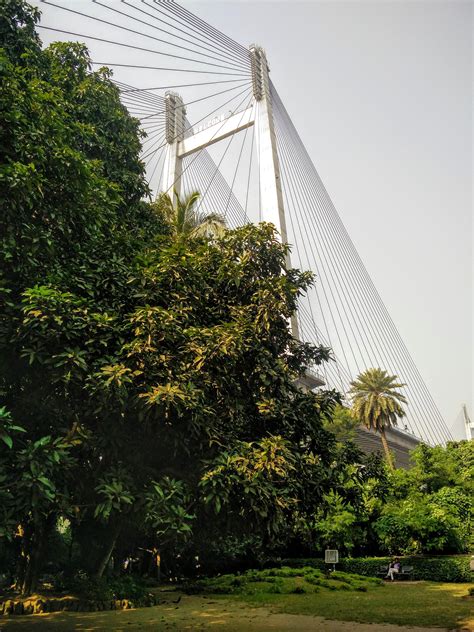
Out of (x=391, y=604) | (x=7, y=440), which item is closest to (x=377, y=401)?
(x=391, y=604)

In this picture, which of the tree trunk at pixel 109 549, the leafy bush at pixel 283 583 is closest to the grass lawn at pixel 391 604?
the leafy bush at pixel 283 583

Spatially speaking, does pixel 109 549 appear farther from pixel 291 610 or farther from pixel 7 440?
pixel 7 440

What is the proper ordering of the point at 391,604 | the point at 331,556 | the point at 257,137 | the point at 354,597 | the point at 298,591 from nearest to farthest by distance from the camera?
1. the point at 391,604
2. the point at 354,597
3. the point at 298,591
4. the point at 331,556
5. the point at 257,137

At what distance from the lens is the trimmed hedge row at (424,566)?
936 inches

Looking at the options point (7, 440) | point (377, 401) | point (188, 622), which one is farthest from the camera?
point (377, 401)

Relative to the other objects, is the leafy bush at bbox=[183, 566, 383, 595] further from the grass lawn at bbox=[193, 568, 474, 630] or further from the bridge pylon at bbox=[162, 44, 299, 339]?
the bridge pylon at bbox=[162, 44, 299, 339]

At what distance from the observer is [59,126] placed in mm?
10297

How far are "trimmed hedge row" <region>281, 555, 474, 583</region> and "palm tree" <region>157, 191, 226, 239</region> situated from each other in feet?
58.8

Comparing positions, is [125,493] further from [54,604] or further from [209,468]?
[54,604]

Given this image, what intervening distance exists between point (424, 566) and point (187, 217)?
19.7 metres

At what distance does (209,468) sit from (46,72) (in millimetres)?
10208

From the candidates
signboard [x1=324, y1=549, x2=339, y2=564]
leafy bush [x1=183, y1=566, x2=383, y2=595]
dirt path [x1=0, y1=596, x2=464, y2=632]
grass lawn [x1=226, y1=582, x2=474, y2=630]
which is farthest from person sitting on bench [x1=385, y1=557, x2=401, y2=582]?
dirt path [x1=0, y1=596, x2=464, y2=632]

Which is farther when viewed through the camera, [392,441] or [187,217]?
[392,441]

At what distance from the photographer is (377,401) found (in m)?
47.6
